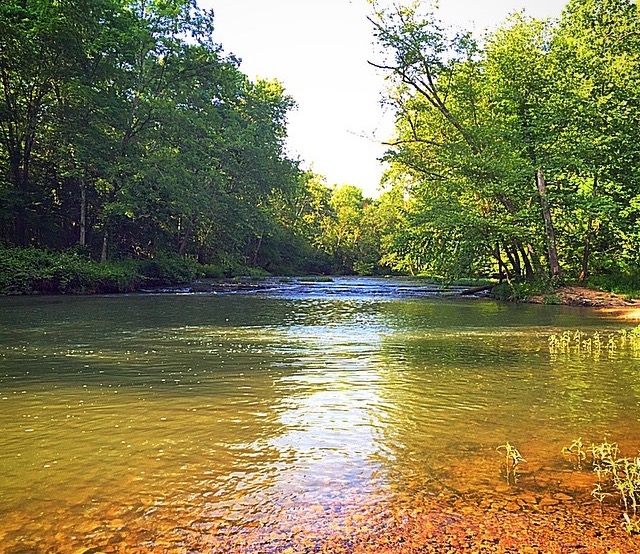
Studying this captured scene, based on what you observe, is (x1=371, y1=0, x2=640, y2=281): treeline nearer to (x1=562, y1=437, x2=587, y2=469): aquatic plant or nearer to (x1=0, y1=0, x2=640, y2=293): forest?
(x1=0, y1=0, x2=640, y2=293): forest

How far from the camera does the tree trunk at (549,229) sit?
87.9 feet

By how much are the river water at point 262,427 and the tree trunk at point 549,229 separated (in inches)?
600

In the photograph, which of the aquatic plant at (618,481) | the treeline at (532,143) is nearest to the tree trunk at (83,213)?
the treeline at (532,143)

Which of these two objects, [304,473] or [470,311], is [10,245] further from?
[304,473]

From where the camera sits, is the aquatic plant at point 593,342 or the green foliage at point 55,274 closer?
the aquatic plant at point 593,342

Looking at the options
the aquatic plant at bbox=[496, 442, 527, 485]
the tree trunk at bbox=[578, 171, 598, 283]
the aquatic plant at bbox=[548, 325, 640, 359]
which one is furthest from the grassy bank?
the aquatic plant at bbox=[496, 442, 527, 485]

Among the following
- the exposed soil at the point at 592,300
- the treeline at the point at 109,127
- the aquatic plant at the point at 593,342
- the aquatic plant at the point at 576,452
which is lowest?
the aquatic plant at the point at 576,452

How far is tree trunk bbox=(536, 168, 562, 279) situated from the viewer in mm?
26797

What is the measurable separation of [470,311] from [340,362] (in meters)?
12.8

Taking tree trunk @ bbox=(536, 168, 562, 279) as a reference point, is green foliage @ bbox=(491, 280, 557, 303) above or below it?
below

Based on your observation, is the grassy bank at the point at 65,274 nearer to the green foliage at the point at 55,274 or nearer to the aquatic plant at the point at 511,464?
the green foliage at the point at 55,274

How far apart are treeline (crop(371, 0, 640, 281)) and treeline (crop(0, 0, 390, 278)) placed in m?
14.6

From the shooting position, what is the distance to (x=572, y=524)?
3893 millimetres

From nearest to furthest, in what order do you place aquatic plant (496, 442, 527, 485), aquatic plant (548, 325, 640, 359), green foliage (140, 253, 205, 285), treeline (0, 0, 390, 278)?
aquatic plant (496, 442, 527, 485), aquatic plant (548, 325, 640, 359), treeline (0, 0, 390, 278), green foliage (140, 253, 205, 285)
